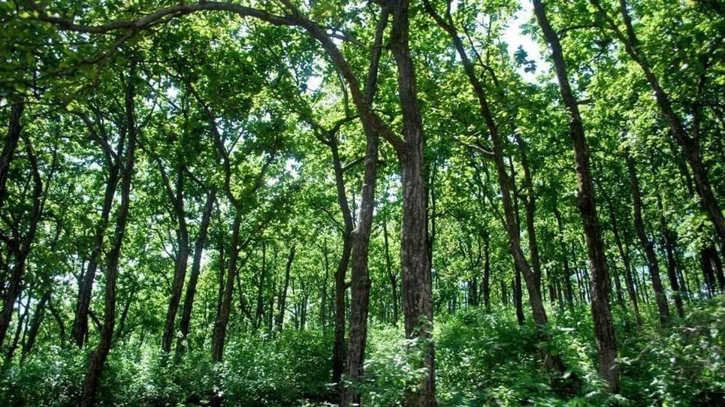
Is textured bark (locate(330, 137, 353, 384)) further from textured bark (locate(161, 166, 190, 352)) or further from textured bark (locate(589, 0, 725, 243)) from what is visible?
textured bark (locate(589, 0, 725, 243))

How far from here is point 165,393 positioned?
14086mm

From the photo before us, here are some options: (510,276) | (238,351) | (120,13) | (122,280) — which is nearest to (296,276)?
(122,280)

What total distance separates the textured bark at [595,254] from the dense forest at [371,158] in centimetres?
4

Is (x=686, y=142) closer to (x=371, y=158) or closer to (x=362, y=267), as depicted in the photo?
(x=371, y=158)

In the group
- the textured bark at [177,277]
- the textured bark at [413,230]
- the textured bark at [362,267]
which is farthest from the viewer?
the textured bark at [177,277]

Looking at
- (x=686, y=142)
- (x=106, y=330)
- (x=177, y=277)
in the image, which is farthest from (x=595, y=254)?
(x=177, y=277)

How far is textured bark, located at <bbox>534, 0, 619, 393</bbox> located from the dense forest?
0.04 metres

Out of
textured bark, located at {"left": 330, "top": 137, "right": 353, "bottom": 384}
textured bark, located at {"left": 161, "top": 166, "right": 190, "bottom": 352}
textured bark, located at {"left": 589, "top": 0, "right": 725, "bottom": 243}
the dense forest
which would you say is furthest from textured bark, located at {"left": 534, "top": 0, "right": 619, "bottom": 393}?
textured bark, located at {"left": 161, "top": 166, "right": 190, "bottom": 352}

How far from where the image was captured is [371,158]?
10.5m

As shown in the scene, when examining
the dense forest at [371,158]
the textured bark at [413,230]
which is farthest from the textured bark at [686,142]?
the textured bark at [413,230]

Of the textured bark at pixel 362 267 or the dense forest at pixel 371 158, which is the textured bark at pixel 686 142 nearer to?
the dense forest at pixel 371 158

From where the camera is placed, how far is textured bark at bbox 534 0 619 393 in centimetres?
781

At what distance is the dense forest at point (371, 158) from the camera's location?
629 cm

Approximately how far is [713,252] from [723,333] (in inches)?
981
